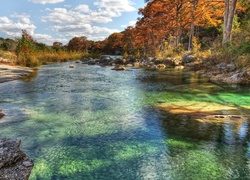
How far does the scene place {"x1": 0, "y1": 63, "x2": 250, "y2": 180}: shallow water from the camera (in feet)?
12.9

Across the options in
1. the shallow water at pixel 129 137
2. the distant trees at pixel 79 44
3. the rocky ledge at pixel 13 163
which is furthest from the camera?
the distant trees at pixel 79 44

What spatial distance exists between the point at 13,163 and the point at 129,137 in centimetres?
248

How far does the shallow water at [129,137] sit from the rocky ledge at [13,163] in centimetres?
17

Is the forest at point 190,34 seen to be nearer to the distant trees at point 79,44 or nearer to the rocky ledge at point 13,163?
the rocky ledge at point 13,163

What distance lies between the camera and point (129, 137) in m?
5.40

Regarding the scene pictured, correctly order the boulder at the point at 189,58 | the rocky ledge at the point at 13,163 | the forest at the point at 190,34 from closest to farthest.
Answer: the rocky ledge at the point at 13,163
the forest at the point at 190,34
the boulder at the point at 189,58

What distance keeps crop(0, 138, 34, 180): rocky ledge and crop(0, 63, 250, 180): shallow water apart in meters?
0.17

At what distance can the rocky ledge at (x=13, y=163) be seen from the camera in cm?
349

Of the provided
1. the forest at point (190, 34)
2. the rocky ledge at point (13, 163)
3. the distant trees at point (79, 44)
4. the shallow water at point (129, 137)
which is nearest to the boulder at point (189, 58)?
the forest at point (190, 34)

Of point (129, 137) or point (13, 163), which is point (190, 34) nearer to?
point (129, 137)

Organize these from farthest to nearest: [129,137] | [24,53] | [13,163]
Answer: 1. [24,53]
2. [129,137]
3. [13,163]

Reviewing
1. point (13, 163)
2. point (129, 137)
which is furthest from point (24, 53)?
point (13, 163)

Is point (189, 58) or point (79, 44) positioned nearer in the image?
point (189, 58)

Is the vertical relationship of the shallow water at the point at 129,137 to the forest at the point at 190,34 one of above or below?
below
